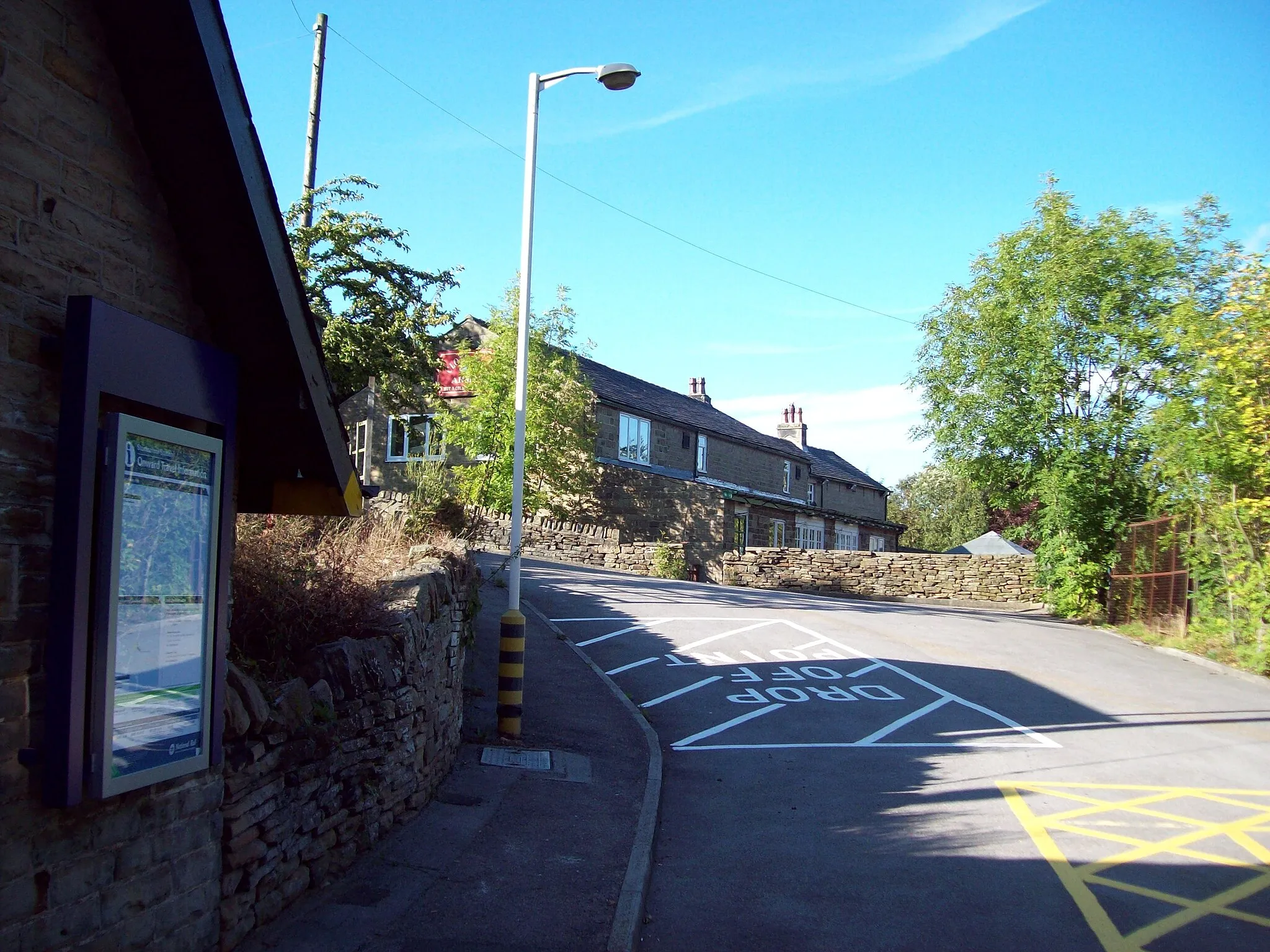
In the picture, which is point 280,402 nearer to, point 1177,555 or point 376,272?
point 376,272

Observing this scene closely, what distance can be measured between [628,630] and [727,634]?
5.74 feet

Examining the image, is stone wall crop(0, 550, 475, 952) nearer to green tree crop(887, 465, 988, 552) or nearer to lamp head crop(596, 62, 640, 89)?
lamp head crop(596, 62, 640, 89)

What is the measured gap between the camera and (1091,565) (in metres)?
25.5

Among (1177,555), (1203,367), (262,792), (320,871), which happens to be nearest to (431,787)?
(320,871)

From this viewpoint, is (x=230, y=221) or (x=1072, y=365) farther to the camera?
(x=1072, y=365)

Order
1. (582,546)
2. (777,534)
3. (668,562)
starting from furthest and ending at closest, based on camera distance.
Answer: (777,534)
(582,546)
(668,562)

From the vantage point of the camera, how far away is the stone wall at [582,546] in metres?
30.2

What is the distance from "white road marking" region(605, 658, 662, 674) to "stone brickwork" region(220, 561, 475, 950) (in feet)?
20.7

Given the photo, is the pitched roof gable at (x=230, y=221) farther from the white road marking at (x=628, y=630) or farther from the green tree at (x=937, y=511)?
the green tree at (x=937, y=511)

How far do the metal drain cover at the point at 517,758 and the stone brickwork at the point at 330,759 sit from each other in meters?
0.86

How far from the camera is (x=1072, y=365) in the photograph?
86.2 feet

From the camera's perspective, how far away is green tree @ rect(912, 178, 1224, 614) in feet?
82.8

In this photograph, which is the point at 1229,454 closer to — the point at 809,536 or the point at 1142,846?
the point at 1142,846

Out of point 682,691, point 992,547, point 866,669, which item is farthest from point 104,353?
point 992,547
